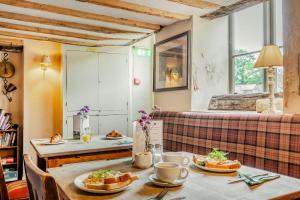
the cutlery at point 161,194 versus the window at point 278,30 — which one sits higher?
the window at point 278,30

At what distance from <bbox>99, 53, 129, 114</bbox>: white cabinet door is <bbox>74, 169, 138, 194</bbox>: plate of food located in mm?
3756

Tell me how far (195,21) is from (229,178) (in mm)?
2579

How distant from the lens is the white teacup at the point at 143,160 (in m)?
1.54

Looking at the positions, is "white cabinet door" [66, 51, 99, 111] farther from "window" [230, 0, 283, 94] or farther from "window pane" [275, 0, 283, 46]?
"window pane" [275, 0, 283, 46]

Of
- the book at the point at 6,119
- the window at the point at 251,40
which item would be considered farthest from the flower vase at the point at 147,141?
the book at the point at 6,119

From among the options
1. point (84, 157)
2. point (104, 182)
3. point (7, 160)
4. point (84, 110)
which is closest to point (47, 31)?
point (84, 110)

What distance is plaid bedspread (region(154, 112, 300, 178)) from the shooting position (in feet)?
6.64

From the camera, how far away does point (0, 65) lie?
4574 millimetres

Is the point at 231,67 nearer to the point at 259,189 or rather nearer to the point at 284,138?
the point at 284,138

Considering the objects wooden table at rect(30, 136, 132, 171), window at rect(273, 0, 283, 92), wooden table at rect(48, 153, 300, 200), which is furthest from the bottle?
window at rect(273, 0, 283, 92)

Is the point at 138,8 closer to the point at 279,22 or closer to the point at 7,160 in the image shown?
the point at 279,22

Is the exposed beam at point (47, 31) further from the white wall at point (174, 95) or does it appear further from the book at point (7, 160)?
the book at point (7, 160)

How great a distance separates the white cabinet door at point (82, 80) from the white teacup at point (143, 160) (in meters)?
3.41

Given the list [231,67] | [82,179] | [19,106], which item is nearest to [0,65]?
[19,106]
